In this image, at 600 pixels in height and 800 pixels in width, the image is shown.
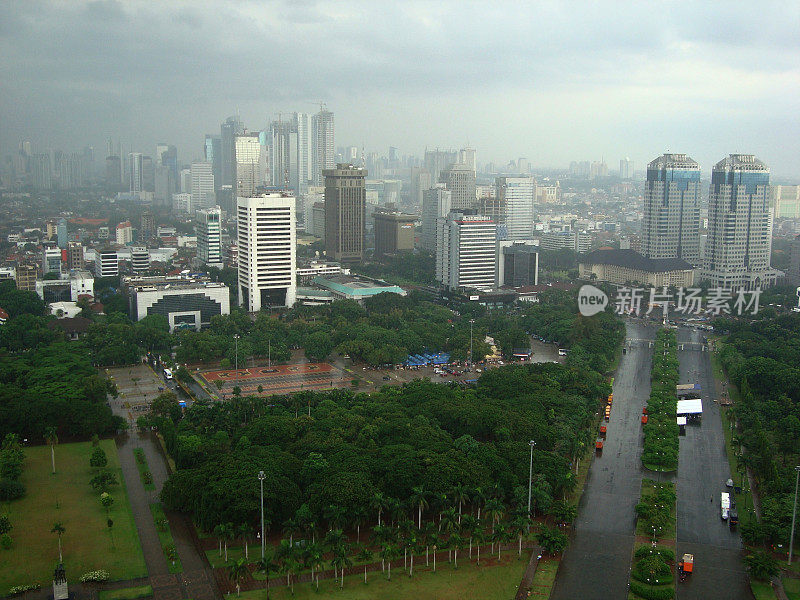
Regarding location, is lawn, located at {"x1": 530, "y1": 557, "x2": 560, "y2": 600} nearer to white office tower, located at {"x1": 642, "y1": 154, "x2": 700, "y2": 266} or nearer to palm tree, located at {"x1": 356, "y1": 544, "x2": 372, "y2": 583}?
palm tree, located at {"x1": 356, "y1": 544, "x2": 372, "y2": 583}

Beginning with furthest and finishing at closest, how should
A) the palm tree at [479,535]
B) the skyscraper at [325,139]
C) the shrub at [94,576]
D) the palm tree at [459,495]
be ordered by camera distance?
the skyscraper at [325,139] < the palm tree at [459,495] < the palm tree at [479,535] < the shrub at [94,576]

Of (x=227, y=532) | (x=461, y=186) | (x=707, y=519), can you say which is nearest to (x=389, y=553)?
(x=227, y=532)

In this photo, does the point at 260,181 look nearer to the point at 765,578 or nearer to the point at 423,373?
the point at 423,373

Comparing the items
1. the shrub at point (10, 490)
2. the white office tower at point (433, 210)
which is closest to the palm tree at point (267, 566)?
the shrub at point (10, 490)

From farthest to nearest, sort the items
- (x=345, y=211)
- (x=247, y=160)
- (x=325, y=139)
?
(x=325, y=139) → (x=247, y=160) → (x=345, y=211)

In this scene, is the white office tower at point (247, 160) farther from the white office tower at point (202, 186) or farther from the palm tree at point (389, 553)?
the palm tree at point (389, 553)

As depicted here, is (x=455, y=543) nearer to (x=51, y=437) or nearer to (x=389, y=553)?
(x=389, y=553)
